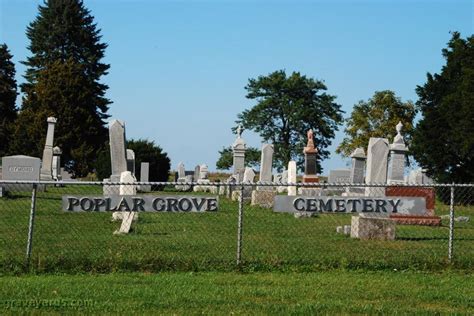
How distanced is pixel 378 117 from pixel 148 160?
3117cm

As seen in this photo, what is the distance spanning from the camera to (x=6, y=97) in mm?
63188

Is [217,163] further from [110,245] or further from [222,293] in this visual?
[222,293]

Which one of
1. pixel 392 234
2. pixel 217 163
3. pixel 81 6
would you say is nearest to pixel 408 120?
pixel 217 163

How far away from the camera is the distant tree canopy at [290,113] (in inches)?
2763

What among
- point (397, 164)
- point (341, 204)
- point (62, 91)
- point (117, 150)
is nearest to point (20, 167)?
point (117, 150)

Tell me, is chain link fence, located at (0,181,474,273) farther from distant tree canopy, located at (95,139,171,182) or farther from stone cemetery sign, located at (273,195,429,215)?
distant tree canopy, located at (95,139,171,182)

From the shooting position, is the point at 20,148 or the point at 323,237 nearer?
the point at 323,237

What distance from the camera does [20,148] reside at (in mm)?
55938

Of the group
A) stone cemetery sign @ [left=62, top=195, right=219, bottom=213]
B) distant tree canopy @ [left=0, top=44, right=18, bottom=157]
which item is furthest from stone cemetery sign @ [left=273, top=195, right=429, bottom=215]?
distant tree canopy @ [left=0, top=44, right=18, bottom=157]

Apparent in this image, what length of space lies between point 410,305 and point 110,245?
625 centimetres

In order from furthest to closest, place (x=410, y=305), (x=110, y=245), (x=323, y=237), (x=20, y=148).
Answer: (x=20, y=148) → (x=323, y=237) → (x=110, y=245) → (x=410, y=305)

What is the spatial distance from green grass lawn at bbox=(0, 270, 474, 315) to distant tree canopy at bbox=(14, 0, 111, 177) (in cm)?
4705

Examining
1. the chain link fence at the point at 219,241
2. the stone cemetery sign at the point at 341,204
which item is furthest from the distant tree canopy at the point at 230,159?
the stone cemetery sign at the point at 341,204

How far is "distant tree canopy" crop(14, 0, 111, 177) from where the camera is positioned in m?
56.1
